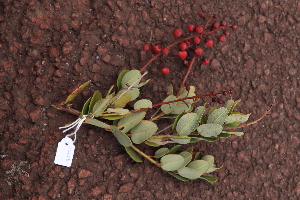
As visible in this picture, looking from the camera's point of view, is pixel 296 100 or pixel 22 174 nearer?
pixel 22 174

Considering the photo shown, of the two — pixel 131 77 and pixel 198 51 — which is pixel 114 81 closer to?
pixel 131 77

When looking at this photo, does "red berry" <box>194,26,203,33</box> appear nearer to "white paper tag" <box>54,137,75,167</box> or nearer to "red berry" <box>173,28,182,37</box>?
"red berry" <box>173,28,182,37</box>

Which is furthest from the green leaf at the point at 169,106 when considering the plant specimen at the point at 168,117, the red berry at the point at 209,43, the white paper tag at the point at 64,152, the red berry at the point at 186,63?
the white paper tag at the point at 64,152

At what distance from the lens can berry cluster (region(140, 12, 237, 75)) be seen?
1616mm

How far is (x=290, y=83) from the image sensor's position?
73.7 inches

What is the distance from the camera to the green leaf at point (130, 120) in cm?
151

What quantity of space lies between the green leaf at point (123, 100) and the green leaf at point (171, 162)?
0.30 m

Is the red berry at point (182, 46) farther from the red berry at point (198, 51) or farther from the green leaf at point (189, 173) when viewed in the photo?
the green leaf at point (189, 173)

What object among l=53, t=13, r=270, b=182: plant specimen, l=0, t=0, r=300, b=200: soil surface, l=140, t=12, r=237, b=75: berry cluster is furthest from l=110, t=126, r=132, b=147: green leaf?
l=140, t=12, r=237, b=75: berry cluster

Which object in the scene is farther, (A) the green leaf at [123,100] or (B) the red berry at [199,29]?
(B) the red berry at [199,29]

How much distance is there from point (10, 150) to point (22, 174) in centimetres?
12

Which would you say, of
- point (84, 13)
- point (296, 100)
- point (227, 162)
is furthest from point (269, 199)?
point (84, 13)

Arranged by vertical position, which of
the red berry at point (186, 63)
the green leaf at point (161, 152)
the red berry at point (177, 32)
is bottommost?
the green leaf at point (161, 152)

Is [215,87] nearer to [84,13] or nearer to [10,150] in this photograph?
[84,13]
